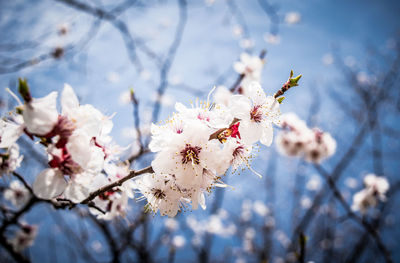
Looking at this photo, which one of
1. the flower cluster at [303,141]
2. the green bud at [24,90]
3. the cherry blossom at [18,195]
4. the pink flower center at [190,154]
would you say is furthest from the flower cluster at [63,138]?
the flower cluster at [303,141]

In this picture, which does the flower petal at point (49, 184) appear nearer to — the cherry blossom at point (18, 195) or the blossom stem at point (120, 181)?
the blossom stem at point (120, 181)

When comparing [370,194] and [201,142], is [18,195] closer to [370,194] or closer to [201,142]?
[201,142]

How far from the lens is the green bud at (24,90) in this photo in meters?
0.63

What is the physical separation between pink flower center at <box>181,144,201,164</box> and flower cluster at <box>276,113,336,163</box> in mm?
1894

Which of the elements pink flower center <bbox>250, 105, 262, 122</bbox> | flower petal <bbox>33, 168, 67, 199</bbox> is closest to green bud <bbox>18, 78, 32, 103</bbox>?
flower petal <bbox>33, 168, 67, 199</bbox>

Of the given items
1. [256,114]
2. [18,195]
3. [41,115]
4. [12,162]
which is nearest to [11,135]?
[41,115]

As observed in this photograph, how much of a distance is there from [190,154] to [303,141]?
2220 millimetres

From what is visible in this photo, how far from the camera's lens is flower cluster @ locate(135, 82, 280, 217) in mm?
800

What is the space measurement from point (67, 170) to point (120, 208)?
49 cm

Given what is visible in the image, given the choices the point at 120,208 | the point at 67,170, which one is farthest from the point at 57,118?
the point at 120,208

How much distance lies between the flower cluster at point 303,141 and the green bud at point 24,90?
2.31 m

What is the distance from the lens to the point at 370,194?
2.65 meters

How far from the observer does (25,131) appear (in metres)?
0.75

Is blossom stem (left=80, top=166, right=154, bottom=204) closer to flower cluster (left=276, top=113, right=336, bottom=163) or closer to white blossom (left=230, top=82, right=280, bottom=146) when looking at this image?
white blossom (left=230, top=82, right=280, bottom=146)
